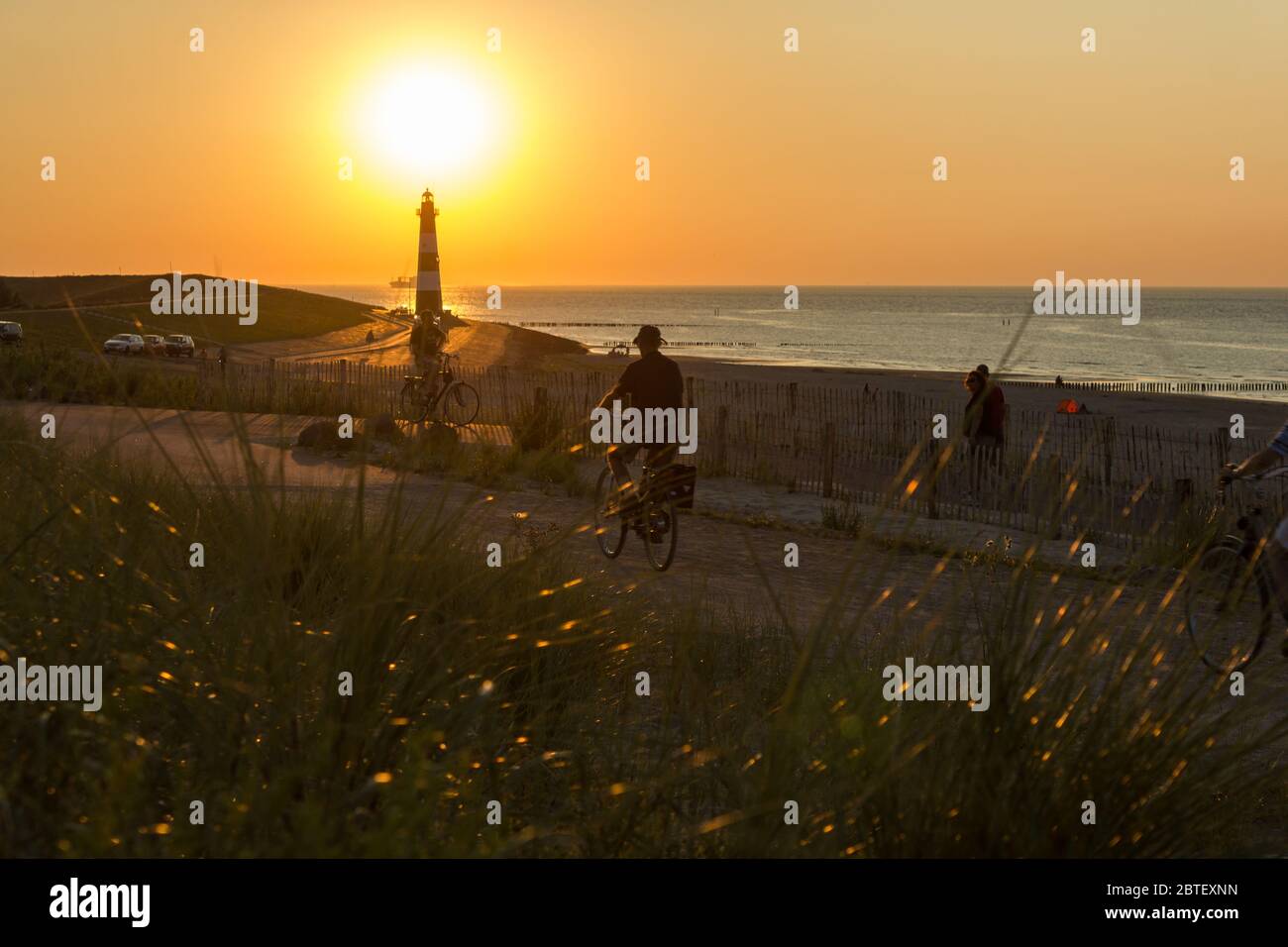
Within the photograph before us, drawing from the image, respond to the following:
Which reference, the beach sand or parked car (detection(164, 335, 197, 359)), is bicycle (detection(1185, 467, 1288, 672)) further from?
parked car (detection(164, 335, 197, 359))

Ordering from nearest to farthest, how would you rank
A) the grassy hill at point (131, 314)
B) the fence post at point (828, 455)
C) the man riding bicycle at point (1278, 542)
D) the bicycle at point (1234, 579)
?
the man riding bicycle at point (1278, 542), the bicycle at point (1234, 579), the fence post at point (828, 455), the grassy hill at point (131, 314)

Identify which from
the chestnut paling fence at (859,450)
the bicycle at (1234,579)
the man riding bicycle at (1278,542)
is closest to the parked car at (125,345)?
the chestnut paling fence at (859,450)

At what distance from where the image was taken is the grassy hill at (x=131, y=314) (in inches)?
2147

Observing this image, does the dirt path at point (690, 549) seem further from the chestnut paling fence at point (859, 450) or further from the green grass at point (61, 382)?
the green grass at point (61, 382)

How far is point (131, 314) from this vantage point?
40.9 metres

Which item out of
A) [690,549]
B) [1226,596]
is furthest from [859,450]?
[1226,596]

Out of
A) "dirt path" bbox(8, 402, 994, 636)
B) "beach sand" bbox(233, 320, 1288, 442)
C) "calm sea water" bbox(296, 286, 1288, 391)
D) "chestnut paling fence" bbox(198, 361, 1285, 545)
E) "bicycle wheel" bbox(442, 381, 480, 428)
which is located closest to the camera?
"dirt path" bbox(8, 402, 994, 636)

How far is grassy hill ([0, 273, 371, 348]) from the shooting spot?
179 ft

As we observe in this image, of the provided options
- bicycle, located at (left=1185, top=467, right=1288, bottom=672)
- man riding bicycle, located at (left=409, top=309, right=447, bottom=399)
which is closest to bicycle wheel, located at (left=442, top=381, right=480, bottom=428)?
man riding bicycle, located at (left=409, top=309, right=447, bottom=399)
